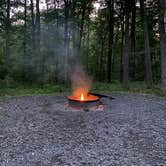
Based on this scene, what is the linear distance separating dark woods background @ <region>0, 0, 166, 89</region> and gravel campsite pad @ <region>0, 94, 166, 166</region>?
477 centimetres

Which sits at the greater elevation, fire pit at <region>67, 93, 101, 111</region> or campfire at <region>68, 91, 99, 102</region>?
campfire at <region>68, 91, 99, 102</region>

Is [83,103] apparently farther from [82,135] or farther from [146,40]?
[146,40]

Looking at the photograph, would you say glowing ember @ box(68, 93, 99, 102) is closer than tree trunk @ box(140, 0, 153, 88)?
Yes

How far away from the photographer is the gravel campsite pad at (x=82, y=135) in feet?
12.0

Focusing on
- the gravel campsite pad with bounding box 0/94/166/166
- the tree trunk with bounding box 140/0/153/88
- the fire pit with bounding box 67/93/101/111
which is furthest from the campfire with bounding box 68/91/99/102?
the tree trunk with bounding box 140/0/153/88

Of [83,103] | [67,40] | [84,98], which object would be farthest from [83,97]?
[67,40]

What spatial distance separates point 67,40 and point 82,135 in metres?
9.82

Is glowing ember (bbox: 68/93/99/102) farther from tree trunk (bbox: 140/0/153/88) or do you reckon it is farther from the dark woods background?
tree trunk (bbox: 140/0/153/88)

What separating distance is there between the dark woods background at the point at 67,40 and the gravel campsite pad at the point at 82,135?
188 inches

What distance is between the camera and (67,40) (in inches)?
543

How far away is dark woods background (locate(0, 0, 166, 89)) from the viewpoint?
12.0 metres

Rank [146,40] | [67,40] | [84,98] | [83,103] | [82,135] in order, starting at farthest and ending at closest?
1. [67,40]
2. [146,40]
3. [84,98]
4. [83,103]
5. [82,135]

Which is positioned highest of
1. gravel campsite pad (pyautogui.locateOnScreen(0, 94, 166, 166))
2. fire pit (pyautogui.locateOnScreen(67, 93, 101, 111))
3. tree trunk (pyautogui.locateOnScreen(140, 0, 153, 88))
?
tree trunk (pyautogui.locateOnScreen(140, 0, 153, 88))

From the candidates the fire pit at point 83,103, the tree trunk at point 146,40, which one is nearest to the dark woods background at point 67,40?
the tree trunk at point 146,40
